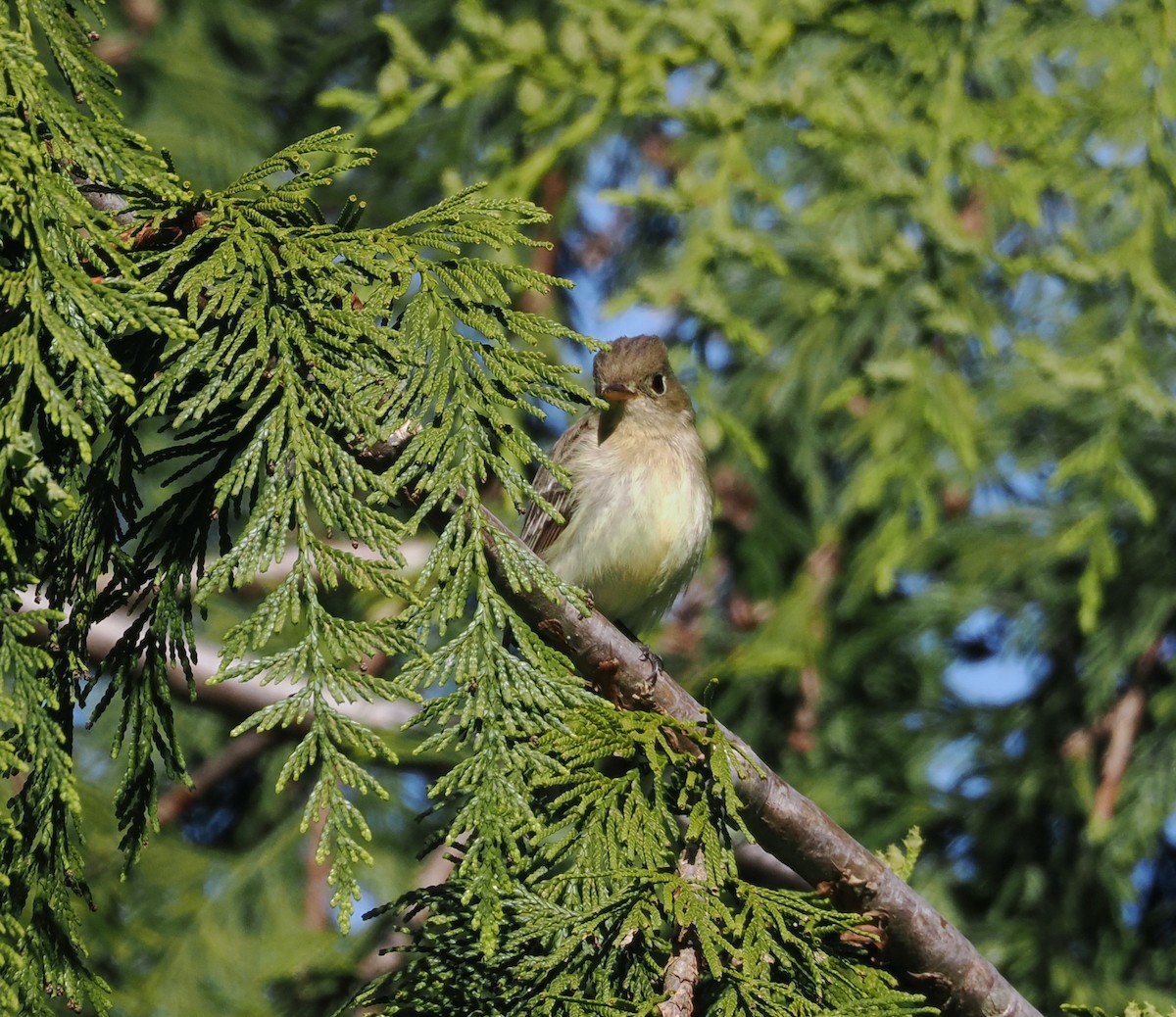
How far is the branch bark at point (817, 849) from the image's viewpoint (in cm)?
255

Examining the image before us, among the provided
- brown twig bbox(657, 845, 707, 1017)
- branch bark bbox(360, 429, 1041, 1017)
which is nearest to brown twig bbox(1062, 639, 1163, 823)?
branch bark bbox(360, 429, 1041, 1017)

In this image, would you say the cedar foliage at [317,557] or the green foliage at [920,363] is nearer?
the cedar foliage at [317,557]

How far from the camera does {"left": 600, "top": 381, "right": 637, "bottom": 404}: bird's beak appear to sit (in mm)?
4887

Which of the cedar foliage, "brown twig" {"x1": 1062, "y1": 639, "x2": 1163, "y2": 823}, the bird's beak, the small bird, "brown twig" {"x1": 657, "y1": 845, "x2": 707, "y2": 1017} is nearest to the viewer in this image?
the cedar foliage

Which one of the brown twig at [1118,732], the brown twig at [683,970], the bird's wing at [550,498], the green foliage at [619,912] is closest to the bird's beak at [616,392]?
the bird's wing at [550,498]

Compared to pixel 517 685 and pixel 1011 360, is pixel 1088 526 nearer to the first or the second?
pixel 1011 360

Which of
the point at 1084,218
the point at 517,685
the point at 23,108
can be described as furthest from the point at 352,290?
the point at 1084,218

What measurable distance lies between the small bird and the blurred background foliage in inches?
7.8

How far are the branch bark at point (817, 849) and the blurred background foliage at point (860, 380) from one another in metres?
2.07

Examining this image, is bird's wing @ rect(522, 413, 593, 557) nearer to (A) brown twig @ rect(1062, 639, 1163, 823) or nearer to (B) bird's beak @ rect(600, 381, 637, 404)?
(B) bird's beak @ rect(600, 381, 637, 404)

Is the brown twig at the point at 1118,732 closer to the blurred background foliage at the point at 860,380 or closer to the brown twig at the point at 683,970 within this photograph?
the blurred background foliage at the point at 860,380

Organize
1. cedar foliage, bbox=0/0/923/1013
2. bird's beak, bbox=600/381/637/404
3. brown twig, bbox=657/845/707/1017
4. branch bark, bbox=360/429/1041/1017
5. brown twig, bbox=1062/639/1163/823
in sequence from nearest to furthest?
cedar foliage, bbox=0/0/923/1013
brown twig, bbox=657/845/707/1017
branch bark, bbox=360/429/1041/1017
bird's beak, bbox=600/381/637/404
brown twig, bbox=1062/639/1163/823

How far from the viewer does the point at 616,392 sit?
488 cm

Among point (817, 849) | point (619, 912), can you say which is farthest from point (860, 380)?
point (619, 912)
